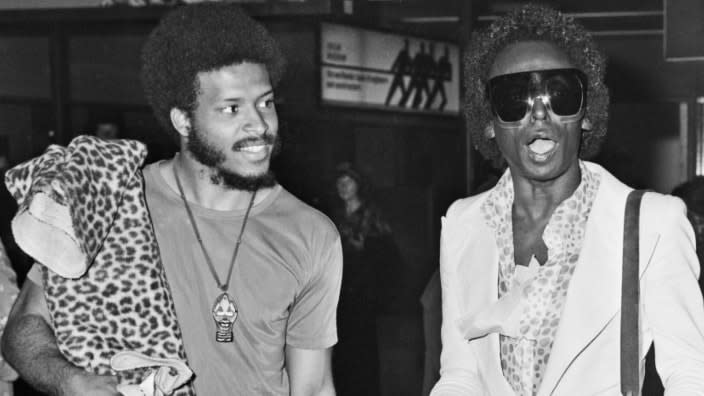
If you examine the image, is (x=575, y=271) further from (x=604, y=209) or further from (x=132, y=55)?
(x=132, y=55)

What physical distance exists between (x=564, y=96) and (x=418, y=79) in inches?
184

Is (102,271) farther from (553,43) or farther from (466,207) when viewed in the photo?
(553,43)

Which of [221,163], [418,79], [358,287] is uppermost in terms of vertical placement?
[418,79]

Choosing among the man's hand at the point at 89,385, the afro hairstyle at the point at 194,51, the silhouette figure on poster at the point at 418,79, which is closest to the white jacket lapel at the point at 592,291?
the man's hand at the point at 89,385

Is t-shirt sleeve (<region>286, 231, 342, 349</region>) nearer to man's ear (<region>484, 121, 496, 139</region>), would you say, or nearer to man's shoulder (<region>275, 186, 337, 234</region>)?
man's shoulder (<region>275, 186, 337, 234</region>)

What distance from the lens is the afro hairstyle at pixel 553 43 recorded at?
2.66 metres

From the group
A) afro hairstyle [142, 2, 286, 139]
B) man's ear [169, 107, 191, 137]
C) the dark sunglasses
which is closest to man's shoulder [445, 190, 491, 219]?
the dark sunglasses

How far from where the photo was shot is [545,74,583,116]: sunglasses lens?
8.36 feet

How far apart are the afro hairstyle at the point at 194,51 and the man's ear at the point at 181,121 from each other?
0.05ft

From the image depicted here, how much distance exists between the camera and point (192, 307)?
9.06 feet

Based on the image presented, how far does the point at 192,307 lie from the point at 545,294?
3.05 ft

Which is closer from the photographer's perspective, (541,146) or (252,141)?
(541,146)

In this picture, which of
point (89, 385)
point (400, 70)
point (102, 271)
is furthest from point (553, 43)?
point (400, 70)

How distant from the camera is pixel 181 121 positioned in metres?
3.02
